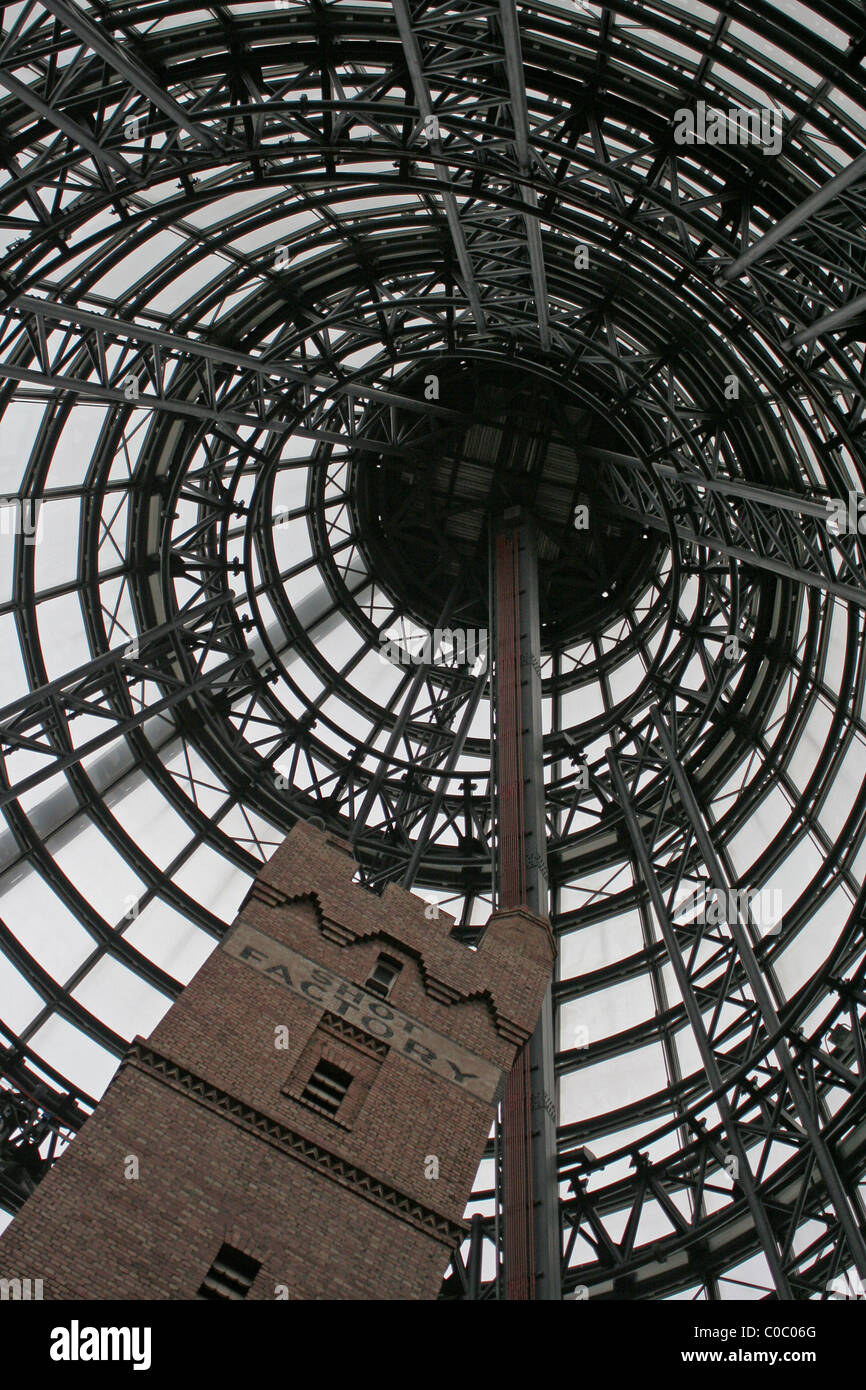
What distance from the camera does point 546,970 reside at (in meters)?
21.1

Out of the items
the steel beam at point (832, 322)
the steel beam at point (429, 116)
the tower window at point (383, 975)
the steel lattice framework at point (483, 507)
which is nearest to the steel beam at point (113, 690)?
the steel lattice framework at point (483, 507)

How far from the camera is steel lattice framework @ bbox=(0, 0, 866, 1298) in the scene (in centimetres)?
1861

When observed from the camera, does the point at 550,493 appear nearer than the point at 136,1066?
No

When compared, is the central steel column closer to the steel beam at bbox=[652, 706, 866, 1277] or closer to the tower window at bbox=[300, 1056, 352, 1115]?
the tower window at bbox=[300, 1056, 352, 1115]

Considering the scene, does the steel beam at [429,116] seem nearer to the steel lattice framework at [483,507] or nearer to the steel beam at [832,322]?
the steel lattice framework at [483,507]

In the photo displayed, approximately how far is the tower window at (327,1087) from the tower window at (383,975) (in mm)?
Result: 1653

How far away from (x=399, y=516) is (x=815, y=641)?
12457mm

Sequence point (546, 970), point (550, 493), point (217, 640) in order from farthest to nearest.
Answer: point (550, 493), point (217, 640), point (546, 970)

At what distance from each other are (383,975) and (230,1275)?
611 centimetres

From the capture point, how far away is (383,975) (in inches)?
800

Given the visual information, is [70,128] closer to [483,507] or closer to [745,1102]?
[483,507]

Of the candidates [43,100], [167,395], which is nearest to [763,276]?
[43,100]
